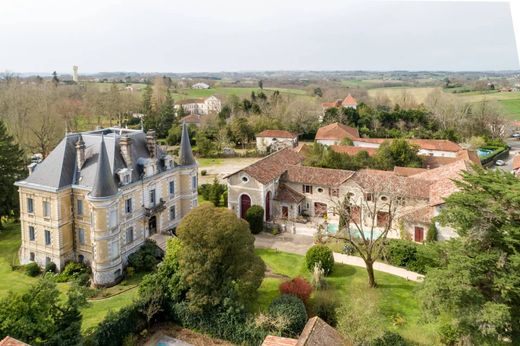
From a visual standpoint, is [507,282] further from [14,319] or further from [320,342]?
[14,319]

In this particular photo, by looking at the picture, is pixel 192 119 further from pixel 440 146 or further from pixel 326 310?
pixel 326 310

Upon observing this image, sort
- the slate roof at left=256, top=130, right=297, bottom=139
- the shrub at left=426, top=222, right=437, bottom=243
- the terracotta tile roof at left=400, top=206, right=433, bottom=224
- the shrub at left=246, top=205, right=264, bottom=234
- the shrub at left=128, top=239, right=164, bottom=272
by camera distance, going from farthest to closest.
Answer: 1. the slate roof at left=256, top=130, right=297, bottom=139
2. the shrub at left=246, top=205, right=264, bottom=234
3. the terracotta tile roof at left=400, top=206, right=433, bottom=224
4. the shrub at left=426, top=222, right=437, bottom=243
5. the shrub at left=128, top=239, right=164, bottom=272

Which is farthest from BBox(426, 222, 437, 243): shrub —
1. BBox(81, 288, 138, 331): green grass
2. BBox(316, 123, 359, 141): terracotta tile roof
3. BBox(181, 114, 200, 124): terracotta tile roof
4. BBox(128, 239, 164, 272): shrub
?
BBox(181, 114, 200, 124): terracotta tile roof

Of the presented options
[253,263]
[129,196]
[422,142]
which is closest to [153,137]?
[129,196]

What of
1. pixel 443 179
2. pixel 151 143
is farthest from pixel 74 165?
pixel 443 179

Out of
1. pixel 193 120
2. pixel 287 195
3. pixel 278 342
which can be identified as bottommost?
pixel 278 342

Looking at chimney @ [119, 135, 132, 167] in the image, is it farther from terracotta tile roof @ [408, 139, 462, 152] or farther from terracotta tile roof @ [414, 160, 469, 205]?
terracotta tile roof @ [408, 139, 462, 152]
